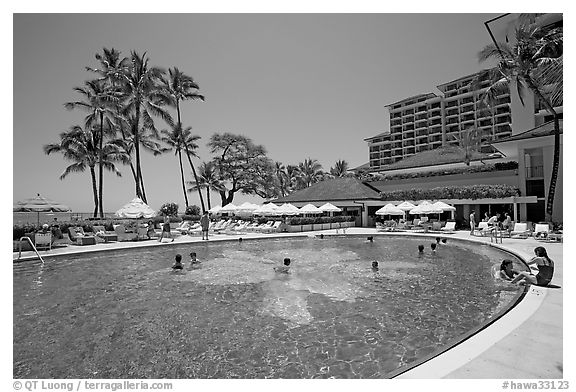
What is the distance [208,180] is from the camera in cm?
4300

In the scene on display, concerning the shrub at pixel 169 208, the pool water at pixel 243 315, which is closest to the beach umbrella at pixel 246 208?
the shrub at pixel 169 208

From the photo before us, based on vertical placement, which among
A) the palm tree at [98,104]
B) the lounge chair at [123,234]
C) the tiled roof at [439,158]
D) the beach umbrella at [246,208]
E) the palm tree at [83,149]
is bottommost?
the lounge chair at [123,234]

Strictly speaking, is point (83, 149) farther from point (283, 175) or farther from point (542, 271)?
point (542, 271)

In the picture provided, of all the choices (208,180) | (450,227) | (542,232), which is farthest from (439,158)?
(208,180)

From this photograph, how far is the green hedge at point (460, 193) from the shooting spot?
23359mm

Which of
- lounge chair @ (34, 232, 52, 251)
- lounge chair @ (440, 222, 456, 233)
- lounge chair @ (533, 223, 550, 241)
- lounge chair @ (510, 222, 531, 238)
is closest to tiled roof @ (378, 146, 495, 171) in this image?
lounge chair @ (440, 222, 456, 233)

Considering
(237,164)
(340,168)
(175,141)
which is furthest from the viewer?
(340,168)

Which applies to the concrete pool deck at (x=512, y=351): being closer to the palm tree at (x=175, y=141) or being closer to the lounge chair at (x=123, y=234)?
the lounge chair at (x=123, y=234)

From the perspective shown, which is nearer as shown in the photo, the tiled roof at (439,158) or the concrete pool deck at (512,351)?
the concrete pool deck at (512,351)

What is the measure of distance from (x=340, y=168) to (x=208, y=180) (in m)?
30.2

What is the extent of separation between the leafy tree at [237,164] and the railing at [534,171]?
28718 millimetres

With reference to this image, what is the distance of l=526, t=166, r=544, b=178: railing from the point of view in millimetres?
23891

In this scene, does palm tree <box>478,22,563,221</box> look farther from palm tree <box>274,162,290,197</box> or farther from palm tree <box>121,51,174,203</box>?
palm tree <box>274,162,290,197</box>

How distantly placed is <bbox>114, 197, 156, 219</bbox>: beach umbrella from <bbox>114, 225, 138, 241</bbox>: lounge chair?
80 centimetres
